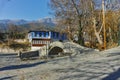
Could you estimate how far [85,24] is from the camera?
4550 centimetres

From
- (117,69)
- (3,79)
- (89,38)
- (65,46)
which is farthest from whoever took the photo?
(89,38)

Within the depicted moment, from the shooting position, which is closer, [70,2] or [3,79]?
[3,79]

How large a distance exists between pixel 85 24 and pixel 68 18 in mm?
3204

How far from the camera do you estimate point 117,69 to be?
14852mm

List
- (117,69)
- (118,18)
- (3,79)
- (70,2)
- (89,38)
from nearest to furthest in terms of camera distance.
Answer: (3,79)
(117,69)
(70,2)
(118,18)
(89,38)

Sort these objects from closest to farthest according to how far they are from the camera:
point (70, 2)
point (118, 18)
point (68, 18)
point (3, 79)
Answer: point (3, 79), point (70, 2), point (68, 18), point (118, 18)

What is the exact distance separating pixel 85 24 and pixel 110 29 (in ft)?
24.0

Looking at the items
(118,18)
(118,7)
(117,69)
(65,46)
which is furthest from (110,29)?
(117,69)

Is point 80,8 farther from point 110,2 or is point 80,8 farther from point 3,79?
point 3,79

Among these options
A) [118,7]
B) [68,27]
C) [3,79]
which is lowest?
[3,79]

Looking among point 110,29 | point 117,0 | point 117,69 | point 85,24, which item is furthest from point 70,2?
point 117,69

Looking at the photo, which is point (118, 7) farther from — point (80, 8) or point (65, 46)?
point (65, 46)

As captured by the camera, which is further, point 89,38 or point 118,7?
point 89,38

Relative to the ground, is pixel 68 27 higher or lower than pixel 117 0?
lower
